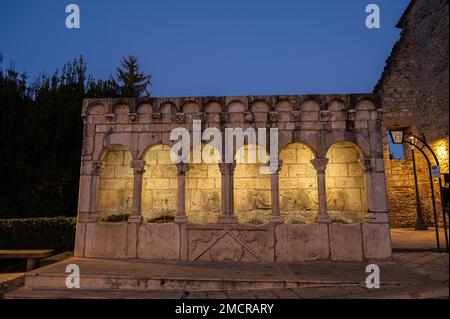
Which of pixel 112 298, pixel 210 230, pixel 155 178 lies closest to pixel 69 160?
pixel 155 178

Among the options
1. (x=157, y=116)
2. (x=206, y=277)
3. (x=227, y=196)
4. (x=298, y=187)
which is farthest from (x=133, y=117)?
(x=298, y=187)

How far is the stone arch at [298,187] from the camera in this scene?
794 centimetres

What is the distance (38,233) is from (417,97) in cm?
1799

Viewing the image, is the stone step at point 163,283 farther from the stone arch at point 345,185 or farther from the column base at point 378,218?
the stone arch at point 345,185

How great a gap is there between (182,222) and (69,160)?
599cm

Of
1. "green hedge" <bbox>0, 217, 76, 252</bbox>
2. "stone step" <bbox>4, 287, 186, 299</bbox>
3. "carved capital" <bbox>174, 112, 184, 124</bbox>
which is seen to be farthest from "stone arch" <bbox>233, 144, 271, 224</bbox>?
"green hedge" <bbox>0, 217, 76, 252</bbox>

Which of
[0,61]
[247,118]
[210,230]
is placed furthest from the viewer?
[0,61]

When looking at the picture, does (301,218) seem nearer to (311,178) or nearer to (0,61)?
(311,178)

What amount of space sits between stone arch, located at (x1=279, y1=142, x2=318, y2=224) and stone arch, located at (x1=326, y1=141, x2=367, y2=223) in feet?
1.47

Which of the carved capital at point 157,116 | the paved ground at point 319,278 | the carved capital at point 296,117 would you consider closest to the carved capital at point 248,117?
the carved capital at point 296,117

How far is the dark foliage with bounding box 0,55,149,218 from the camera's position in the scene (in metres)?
9.90

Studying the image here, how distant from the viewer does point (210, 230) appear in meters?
6.81

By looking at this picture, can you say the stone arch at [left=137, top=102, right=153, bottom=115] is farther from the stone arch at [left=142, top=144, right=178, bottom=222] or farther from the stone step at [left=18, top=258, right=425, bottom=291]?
the stone step at [left=18, top=258, right=425, bottom=291]

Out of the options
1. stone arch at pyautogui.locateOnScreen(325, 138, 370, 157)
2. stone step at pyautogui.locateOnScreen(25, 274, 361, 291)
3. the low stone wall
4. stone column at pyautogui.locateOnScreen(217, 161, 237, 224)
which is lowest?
stone step at pyautogui.locateOnScreen(25, 274, 361, 291)
